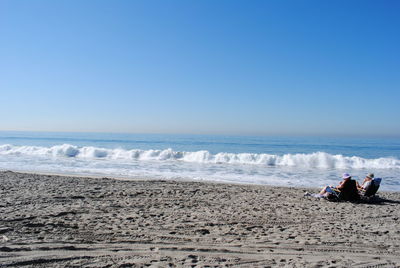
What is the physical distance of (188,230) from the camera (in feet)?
17.8

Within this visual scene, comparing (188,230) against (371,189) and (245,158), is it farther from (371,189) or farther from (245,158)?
(245,158)

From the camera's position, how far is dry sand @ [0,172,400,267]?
4.12 meters

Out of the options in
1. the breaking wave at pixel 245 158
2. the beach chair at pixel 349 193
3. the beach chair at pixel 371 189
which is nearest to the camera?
the beach chair at pixel 349 193

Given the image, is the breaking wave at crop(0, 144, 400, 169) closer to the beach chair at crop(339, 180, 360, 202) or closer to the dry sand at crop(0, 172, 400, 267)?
the beach chair at crop(339, 180, 360, 202)

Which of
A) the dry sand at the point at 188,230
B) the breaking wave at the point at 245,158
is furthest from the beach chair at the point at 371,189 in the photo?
the breaking wave at the point at 245,158

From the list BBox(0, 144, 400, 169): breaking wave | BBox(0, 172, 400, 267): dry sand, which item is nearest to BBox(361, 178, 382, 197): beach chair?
BBox(0, 172, 400, 267): dry sand

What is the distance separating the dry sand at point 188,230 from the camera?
13.5ft

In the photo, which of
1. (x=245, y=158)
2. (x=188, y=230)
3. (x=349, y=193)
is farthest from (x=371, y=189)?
(x=245, y=158)

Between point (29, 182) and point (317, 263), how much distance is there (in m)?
10.5

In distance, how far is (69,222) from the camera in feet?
18.7

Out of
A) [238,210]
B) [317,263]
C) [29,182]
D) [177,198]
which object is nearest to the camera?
[317,263]

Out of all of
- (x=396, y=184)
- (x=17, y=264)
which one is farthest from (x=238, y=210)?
(x=396, y=184)

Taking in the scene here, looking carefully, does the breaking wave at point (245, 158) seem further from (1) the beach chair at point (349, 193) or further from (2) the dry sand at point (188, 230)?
(2) the dry sand at point (188, 230)

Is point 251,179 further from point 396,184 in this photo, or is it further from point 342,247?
point 342,247
